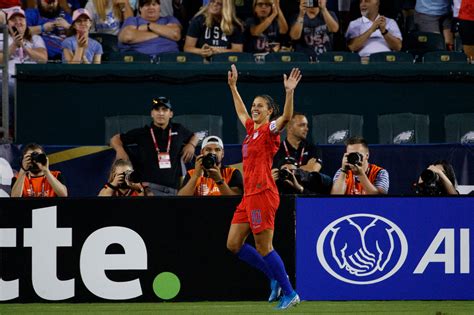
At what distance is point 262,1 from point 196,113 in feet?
6.46

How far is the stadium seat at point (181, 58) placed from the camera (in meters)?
13.3

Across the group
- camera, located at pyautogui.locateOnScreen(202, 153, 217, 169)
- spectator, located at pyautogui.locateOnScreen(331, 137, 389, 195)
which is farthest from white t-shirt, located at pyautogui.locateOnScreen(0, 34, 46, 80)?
spectator, located at pyautogui.locateOnScreen(331, 137, 389, 195)

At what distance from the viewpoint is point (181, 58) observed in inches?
525

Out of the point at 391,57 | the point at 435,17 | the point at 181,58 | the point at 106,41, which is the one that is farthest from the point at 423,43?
the point at 106,41

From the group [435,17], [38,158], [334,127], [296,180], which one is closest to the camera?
[296,180]

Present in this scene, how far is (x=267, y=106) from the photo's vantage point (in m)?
8.87

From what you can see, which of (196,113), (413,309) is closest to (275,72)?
(196,113)

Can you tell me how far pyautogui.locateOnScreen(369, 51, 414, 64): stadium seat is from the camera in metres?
13.5

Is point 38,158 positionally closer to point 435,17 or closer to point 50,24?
point 50,24

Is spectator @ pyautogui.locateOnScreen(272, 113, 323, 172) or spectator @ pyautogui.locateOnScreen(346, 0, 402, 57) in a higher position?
spectator @ pyautogui.locateOnScreen(346, 0, 402, 57)

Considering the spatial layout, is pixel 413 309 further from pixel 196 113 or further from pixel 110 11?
pixel 110 11

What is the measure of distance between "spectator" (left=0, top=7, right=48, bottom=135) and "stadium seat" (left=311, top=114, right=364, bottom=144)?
3.50 metres

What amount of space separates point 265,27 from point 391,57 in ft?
5.50

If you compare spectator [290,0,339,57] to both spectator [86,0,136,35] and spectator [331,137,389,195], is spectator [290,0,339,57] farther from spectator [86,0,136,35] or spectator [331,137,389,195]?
spectator [331,137,389,195]
